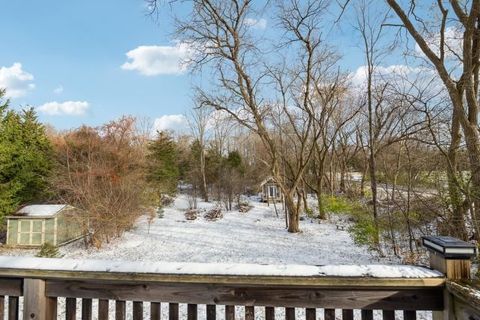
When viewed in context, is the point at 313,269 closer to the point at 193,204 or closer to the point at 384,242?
the point at 384,242

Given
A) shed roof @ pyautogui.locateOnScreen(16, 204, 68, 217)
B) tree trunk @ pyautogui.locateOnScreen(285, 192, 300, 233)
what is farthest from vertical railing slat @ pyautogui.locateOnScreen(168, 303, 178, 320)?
shed roof @ pyautogui.locateOnScreen(16, 204, 68, 217)

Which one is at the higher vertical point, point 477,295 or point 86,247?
point 477,295

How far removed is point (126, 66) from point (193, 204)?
13116 mm

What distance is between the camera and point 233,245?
11570 mm

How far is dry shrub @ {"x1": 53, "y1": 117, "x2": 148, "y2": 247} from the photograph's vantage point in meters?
12.5

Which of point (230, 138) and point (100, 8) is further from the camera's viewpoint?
point (230, 138)

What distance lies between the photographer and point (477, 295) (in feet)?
4.05

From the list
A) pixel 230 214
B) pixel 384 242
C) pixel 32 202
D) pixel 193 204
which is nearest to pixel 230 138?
pixel 193 204

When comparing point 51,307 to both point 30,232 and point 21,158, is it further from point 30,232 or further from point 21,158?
point 21,158

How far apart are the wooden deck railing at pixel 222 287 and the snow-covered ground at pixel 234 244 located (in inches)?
298

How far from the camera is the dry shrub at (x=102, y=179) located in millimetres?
12477

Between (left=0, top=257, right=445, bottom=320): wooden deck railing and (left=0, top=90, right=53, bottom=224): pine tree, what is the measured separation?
14.7 m

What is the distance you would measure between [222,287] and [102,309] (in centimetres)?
70

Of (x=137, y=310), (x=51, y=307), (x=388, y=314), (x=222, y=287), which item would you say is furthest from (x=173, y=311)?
(x=388, y=314)
